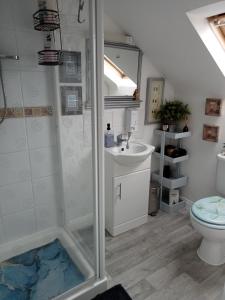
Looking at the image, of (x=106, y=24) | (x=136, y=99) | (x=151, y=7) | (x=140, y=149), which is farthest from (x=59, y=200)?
(x=151, y=7)

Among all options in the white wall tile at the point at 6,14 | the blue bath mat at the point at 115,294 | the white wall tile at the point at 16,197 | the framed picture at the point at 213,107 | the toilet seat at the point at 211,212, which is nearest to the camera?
the white wall tile at the point at 6,14

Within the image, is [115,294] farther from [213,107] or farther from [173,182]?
[213,107]

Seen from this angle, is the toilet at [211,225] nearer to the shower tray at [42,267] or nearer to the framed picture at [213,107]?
the framed picture at [213,107]

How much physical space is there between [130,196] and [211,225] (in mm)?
776

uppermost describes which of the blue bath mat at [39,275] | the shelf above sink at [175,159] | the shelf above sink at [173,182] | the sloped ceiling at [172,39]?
the sloped ceiling at [172,39]

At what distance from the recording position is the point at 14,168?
179 cm

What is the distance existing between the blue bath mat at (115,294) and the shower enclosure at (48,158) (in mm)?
55

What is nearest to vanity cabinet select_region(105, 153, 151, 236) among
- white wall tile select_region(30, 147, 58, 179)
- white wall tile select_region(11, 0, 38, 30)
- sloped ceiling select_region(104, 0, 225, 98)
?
white wall tile select_region(30, 147, 58, 179)

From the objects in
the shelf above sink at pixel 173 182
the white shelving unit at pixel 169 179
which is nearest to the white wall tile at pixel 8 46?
the white shelving unit at pixel 169 179

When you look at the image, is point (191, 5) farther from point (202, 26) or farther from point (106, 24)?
point (106, 24)

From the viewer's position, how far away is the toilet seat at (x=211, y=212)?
1.70 metres

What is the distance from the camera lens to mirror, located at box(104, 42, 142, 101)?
7.01 feet

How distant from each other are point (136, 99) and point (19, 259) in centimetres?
182

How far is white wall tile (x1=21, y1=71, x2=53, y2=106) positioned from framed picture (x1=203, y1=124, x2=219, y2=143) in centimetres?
159
